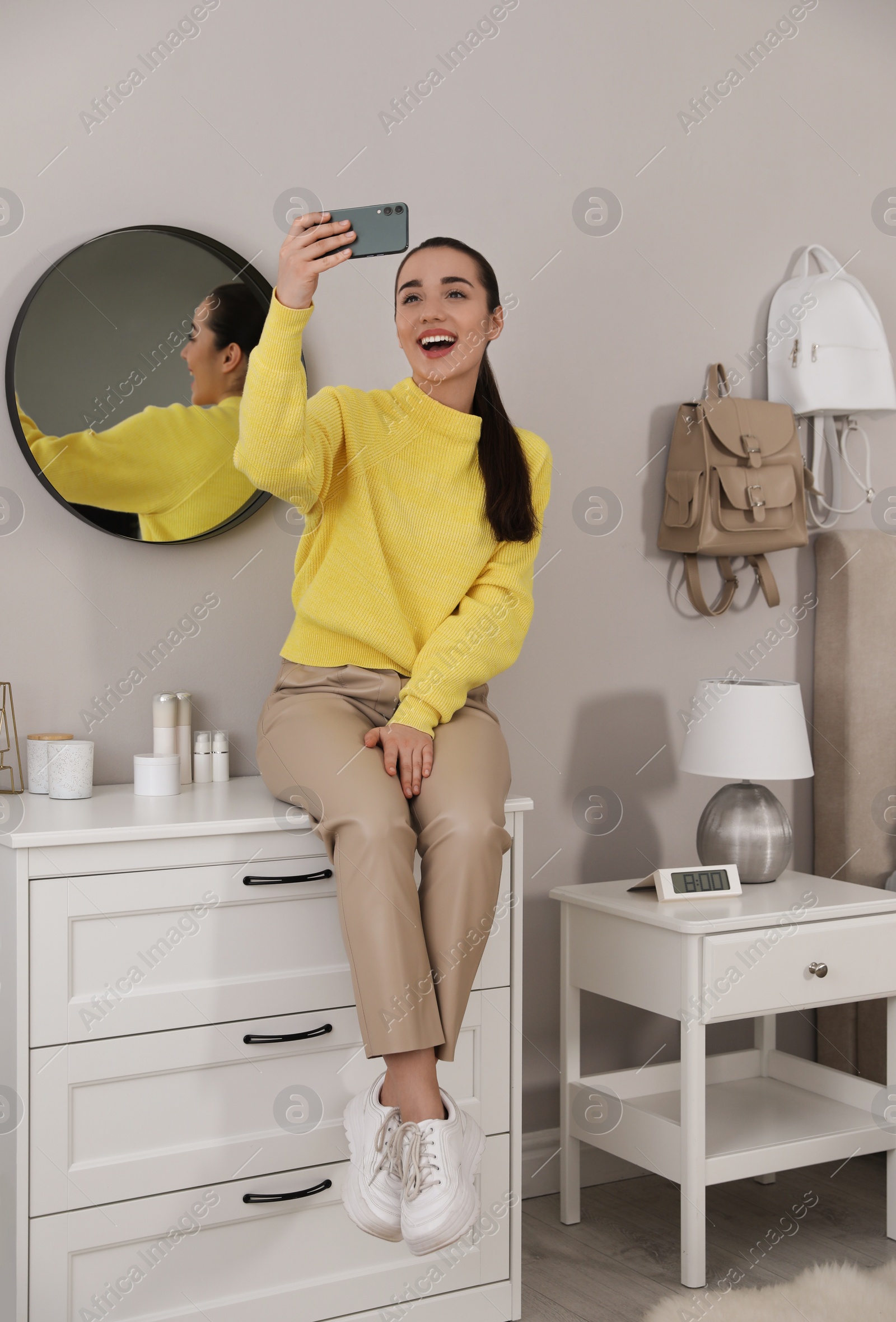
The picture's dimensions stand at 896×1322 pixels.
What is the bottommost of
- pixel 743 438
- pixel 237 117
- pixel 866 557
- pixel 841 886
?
pixel 841 886

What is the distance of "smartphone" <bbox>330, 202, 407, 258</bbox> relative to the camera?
162 cm

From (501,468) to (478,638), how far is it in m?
0.30

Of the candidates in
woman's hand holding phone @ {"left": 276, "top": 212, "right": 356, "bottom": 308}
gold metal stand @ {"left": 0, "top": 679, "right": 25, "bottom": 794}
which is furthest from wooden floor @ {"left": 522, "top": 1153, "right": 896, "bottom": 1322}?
woman's hand holding phone @ {"left": 276, "top": 212, "right": 356, "bottom": 308}

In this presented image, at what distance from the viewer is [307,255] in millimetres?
1560

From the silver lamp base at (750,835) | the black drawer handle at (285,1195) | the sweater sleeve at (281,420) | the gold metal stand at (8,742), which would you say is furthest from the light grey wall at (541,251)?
the black drawer handle at (285,1195)

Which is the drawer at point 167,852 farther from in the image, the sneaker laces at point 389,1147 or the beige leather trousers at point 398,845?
the sneaker laces at point 389,1147

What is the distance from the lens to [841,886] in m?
2.19

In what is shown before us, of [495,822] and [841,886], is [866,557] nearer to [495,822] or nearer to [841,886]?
[841,886]

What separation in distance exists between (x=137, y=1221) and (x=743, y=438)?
1.86 metres

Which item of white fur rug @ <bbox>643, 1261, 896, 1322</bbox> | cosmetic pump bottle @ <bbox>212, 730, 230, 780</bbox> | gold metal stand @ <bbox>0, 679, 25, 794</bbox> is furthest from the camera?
cosmetic pump bottle @ <bbox>212, 730, 230, 780</bbox>

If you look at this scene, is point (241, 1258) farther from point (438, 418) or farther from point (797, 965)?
point (438, 418)

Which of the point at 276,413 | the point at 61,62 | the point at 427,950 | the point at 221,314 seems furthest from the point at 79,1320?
the point at 61,62

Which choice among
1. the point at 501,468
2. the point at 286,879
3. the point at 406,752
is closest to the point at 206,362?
the point at 501,468

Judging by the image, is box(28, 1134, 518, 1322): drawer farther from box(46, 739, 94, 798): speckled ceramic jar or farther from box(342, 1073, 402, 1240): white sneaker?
box(46, 739, 94, 798): speckled ceramic jar
